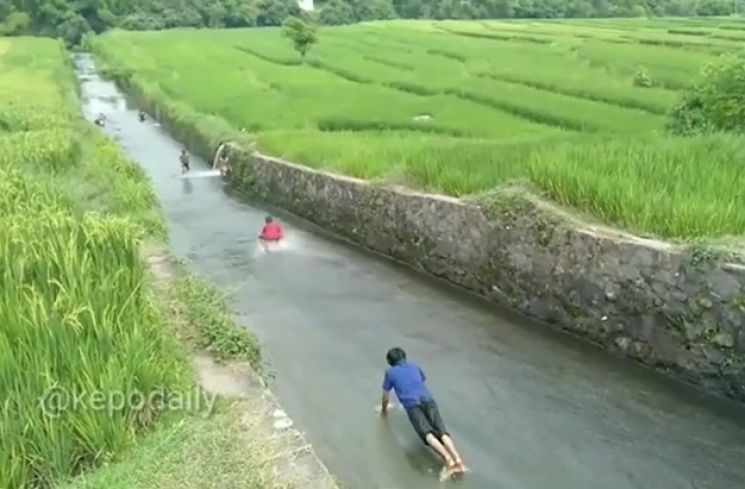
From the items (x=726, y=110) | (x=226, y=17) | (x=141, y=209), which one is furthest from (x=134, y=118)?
(x=226, y=17)

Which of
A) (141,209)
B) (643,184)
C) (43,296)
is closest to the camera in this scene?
(43,296)

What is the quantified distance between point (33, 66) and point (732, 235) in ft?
118

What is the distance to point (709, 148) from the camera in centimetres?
1166

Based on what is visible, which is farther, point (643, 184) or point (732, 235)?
point (643, 184)

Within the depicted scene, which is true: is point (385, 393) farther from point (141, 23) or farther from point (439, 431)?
point (141, 23)

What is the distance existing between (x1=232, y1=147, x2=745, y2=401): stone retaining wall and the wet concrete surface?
28cm

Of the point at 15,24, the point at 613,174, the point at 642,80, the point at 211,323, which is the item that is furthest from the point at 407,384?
the point at 15,24

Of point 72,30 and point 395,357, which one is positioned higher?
point 395,357

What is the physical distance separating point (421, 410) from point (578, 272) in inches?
143

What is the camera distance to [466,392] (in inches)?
365

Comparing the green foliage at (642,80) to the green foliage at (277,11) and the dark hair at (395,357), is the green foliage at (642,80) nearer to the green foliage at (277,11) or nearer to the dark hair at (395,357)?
the dark hair at (395,357)

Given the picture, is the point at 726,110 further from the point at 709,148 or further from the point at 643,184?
the point at 643,184

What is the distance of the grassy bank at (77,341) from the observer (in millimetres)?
5273

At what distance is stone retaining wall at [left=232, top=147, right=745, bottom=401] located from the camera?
8836mm
